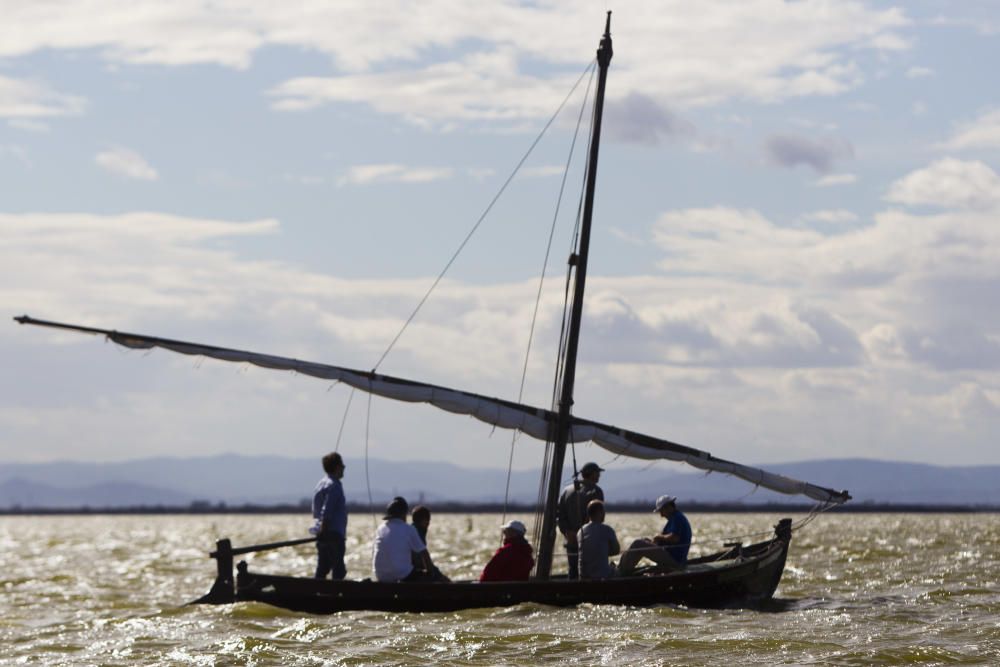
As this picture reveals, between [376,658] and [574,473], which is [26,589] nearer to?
[574,473]

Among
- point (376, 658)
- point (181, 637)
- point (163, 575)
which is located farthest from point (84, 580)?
point (376, 658)

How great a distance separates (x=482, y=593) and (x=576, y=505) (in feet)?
8.22

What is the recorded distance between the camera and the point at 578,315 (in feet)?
88.3

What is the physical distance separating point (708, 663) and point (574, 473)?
27.8 ft

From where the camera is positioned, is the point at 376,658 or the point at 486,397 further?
the point at 486,397

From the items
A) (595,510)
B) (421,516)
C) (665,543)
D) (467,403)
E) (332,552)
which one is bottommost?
(332,552)

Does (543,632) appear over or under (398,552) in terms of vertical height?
under

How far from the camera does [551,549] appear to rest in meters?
25.8

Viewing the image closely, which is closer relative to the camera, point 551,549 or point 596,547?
point 596,547

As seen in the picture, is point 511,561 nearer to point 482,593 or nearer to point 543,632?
point 482,593

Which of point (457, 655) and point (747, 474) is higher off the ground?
point (747, 474)

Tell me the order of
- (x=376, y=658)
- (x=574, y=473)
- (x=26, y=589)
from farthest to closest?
1. (x=26, y=589)
2. (x=574, y=473)
3. (x=376, y=658)

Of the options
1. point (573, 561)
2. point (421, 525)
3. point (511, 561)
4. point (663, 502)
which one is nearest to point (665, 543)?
point (663, 502)

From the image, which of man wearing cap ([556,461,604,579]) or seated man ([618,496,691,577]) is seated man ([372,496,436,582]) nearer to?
man wearing cap ([556,461,604,579])
